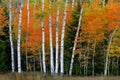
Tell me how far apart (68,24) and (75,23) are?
3.46ft

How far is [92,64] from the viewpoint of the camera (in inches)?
1374

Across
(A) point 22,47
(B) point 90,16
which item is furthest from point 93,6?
(A) point 22,47

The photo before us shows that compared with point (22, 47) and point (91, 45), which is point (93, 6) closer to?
point (91, 45)

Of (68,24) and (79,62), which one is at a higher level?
(68,24)

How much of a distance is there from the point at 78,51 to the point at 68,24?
120 inches

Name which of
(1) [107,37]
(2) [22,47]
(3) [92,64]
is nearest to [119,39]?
(1) [107,37]

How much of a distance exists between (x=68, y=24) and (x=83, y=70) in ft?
18.6

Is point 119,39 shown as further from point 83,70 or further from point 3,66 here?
point 3,66

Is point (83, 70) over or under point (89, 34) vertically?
under

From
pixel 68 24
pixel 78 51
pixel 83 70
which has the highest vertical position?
pixel 68 24

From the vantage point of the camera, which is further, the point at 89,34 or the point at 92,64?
the point at 92,64

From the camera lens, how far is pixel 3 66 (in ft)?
109

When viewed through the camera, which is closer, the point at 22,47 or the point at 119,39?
the point at 119,39

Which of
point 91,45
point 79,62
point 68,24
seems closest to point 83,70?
point 79,62
